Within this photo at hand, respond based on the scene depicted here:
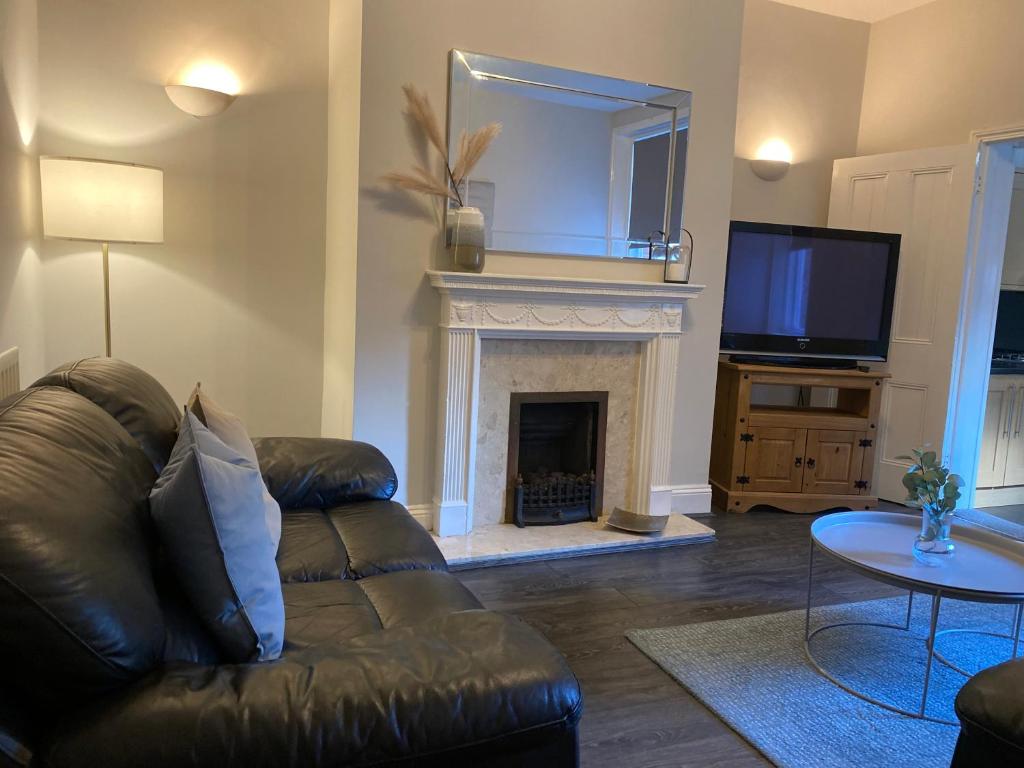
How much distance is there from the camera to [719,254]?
4.02 m

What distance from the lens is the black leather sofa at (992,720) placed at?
1.48 m

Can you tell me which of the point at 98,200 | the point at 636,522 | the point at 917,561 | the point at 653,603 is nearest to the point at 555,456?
the point at 636,522

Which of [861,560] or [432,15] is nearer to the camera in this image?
[861,560]

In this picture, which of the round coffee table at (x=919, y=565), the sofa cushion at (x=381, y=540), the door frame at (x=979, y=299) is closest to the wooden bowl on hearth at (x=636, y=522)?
the round coffee table at (x=919, y=565)

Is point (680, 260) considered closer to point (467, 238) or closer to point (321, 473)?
point (467, 238)

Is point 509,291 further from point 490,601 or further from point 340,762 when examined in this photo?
point 340,762

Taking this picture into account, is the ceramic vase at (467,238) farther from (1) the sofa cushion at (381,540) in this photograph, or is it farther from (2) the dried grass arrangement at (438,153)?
(1) the sofa cushion at (381,540)

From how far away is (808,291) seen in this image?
444 centimetres

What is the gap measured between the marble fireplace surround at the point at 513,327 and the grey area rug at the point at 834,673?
114 cm

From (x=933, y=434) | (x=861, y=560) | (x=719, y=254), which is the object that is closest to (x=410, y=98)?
(x=719, y=254)

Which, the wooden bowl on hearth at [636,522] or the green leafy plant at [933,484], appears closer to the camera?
the green leafy plant at [933,484]

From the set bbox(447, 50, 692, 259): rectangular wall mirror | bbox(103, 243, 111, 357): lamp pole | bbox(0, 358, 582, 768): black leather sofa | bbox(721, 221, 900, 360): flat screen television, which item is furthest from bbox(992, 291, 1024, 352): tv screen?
bbox(103, 243, 111, 357): lamp pole

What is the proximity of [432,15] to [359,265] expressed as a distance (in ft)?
3.68

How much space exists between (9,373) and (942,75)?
512 centimetres
